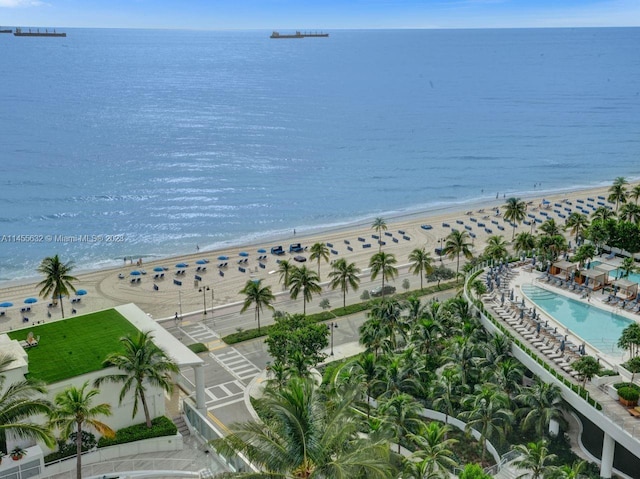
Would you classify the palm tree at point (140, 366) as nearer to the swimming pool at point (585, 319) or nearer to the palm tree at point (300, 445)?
the palm tree at point (300, 445)

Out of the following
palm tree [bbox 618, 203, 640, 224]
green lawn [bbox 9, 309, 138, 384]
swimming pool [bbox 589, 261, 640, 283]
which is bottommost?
swimming pool [bbox 589, 261, 640, 283]

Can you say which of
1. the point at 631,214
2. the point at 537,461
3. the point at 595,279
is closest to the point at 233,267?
the point at 595,279

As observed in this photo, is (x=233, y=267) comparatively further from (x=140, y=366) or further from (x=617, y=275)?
(x=140, y=366)

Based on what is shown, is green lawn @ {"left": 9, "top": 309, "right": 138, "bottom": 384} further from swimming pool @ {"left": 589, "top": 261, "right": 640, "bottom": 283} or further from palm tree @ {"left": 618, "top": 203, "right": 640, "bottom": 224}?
palm tree @ {"left": 618, "top": 203, "right": 640, "bottom": 224}

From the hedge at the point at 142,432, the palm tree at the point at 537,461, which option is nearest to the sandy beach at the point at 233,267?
the hedge at the point at 142,432

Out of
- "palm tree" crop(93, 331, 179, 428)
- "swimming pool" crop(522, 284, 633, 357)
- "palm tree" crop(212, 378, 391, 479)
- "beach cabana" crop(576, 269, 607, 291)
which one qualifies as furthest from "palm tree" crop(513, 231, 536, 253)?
"palm tree" crop(212, 378, 391, 479)

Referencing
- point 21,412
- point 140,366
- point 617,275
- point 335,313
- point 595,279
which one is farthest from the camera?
point 335,313

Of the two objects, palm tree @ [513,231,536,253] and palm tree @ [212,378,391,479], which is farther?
palm tree @ [513,231,536,253]
